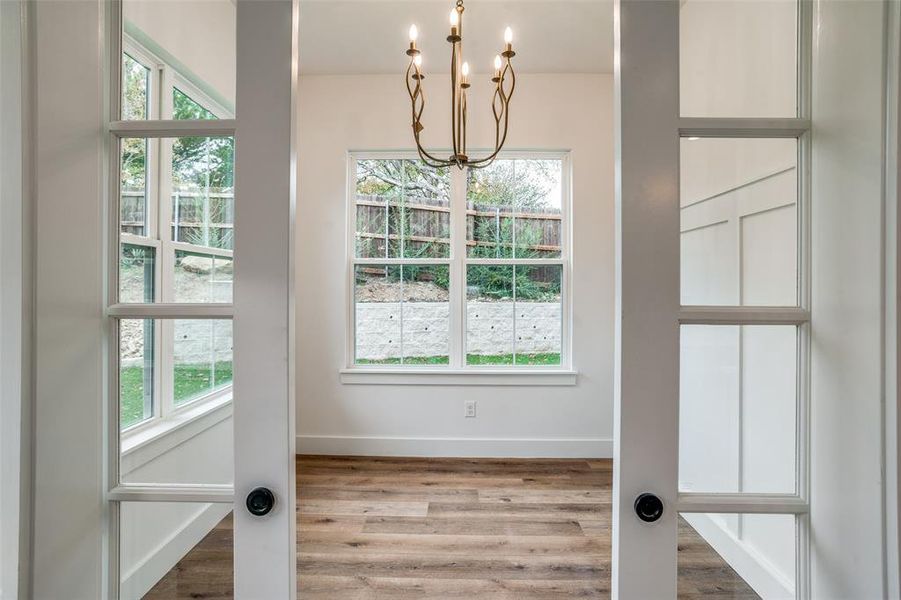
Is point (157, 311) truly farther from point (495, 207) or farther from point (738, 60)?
point (495, 207)

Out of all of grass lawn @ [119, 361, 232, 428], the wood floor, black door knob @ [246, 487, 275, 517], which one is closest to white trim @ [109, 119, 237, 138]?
grass lawn @ [119, 361, 232, 428]

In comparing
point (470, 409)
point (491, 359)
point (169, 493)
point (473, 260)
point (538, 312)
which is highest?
point (473, 260)

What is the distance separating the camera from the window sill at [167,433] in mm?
734

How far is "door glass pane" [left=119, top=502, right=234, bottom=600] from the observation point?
72 centimetres

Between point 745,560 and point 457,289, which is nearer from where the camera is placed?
point 745,560

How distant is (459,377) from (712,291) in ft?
7.90

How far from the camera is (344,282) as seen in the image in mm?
3064

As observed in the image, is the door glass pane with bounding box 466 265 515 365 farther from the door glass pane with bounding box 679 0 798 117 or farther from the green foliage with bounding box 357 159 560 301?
the door glass pane with bounding box 679 0 798 117
